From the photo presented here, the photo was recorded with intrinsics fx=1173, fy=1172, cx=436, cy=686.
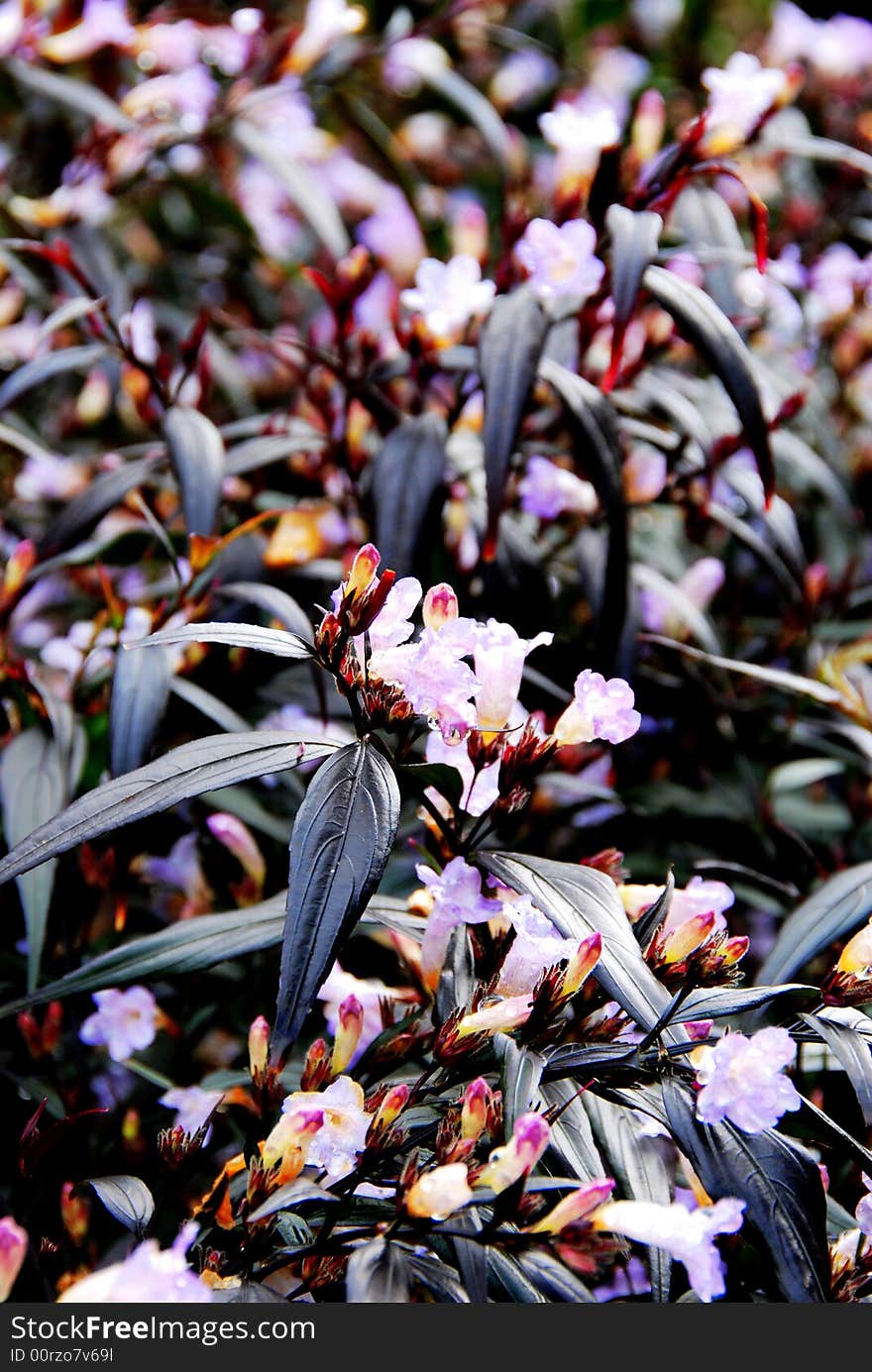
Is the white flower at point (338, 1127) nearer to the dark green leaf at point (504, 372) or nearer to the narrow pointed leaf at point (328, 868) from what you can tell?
the narrow pointed leaf at point (328, 868)

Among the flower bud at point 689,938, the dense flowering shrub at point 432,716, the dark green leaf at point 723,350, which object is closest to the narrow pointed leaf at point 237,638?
the dense flowering shrub at point 432,716

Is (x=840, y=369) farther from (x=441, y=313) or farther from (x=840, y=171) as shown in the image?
(x=441, y=313)

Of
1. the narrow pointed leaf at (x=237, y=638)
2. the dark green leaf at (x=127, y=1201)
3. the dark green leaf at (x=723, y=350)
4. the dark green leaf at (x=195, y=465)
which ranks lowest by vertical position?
the dark green leaf at (x=127, y=1201)

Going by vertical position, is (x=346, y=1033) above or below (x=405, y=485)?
below

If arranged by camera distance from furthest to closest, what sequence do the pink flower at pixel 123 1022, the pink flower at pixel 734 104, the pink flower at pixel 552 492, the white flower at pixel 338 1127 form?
the pink flower at pixel 552 492, the pink flower at pixel 734 104, the pink flower at pixel 123 1022, the white flower at pixel 338 1127

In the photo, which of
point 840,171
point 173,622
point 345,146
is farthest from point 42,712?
point 345,146

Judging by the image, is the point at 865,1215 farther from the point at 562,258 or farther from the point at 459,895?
the point at 562,258

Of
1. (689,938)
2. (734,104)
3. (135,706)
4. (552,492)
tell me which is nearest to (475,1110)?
(689,938)
